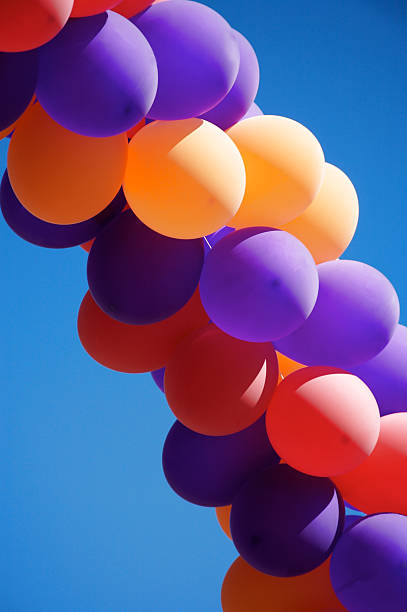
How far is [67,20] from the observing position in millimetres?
839

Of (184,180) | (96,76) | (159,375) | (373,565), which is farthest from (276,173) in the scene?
(373,565)

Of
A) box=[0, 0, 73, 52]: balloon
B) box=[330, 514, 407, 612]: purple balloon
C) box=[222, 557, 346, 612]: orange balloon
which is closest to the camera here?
box=[0, 0, 73, 52]: balloon

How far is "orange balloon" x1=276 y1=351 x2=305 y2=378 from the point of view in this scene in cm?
111

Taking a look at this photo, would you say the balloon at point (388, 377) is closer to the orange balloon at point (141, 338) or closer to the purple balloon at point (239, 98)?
the orange balloon at point (141, 338)

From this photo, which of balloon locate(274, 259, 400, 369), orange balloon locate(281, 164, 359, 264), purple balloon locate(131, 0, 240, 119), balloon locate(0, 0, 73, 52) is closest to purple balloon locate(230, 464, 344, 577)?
balloon locate(274, 259, 400, 369)

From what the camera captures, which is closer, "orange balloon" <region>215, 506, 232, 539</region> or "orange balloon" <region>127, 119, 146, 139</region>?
"orange balloon" <region>127, 119, 146, 139</region>

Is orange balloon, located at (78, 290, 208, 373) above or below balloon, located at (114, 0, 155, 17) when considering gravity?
below

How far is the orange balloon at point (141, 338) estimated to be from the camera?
103 centimetres

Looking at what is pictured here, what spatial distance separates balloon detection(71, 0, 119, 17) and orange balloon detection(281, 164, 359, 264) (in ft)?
1.25

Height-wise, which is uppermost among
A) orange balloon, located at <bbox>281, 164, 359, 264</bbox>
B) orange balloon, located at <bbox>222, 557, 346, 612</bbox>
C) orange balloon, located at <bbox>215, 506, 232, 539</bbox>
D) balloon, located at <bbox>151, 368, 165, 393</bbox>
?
orange balloon, located at <bbox>281, 164, 359, 264</bbox>

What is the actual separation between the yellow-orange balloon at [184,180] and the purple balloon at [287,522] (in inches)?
12.8

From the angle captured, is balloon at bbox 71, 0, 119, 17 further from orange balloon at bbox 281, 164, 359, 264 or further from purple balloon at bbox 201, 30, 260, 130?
orange balloon at bbox 281, 164, 359, 264

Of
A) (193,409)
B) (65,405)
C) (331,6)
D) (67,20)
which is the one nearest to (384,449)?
(193,409)

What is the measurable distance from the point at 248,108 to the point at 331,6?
1504mm
